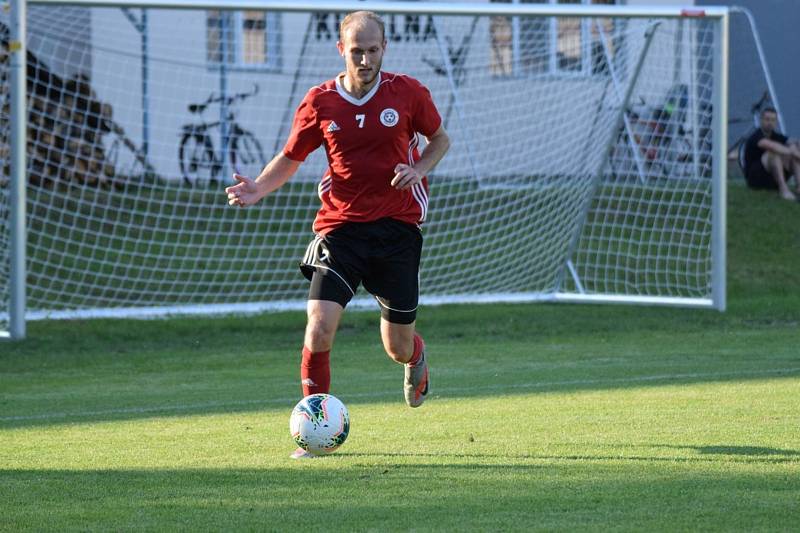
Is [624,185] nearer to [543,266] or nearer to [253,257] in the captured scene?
[543,266]

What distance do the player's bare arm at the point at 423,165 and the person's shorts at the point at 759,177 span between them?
1278cm

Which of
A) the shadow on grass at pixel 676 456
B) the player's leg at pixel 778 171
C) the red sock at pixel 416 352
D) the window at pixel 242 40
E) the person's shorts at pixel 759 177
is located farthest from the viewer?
the person's shorts at pixel 759 177

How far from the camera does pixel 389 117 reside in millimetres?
6418

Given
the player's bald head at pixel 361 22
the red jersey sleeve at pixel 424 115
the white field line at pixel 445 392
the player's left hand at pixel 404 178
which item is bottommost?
the white field line at pixel 445 392

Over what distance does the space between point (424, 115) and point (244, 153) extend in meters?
9.61

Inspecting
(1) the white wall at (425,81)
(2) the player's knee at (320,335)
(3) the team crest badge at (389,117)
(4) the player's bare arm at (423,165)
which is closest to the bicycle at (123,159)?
(1) the white wall at (425,81)

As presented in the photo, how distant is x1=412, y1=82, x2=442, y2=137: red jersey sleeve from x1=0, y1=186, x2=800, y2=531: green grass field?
1.56m

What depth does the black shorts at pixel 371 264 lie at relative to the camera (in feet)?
20.7

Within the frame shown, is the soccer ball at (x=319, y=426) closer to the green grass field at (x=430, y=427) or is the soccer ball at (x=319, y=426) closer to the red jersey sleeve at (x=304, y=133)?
the green grass field at (x=430, y=427)

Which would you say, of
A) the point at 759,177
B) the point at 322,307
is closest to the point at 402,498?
the point at 322,307

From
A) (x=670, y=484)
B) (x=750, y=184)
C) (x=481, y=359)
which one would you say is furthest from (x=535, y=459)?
(x=750, y=184)

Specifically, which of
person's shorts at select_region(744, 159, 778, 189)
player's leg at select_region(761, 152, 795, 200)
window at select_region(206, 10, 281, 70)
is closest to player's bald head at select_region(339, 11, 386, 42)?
window at select_region(206, 10, 281, 70)

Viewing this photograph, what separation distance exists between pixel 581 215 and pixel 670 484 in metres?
8.90

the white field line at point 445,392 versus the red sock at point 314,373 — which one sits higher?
the red sock at point 314,373
